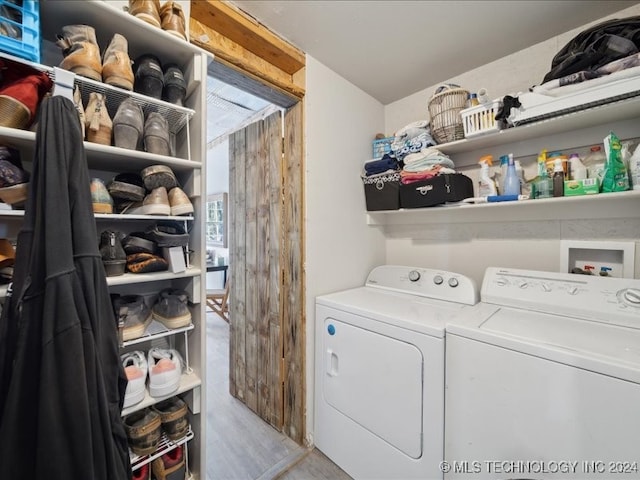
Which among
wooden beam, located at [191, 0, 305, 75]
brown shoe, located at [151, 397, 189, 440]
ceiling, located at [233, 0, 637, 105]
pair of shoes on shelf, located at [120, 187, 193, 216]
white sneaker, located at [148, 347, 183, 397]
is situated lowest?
brown shoe, located at [151, 397, 189, 440]

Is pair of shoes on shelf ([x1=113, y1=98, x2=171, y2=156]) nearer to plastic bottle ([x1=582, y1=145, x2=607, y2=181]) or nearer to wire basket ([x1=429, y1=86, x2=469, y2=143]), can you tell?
wire basket ([x1=429, y1=86, x2=469, y2=143])

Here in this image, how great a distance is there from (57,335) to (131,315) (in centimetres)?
28

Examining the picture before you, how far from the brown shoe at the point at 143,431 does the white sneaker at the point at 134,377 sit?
120mm

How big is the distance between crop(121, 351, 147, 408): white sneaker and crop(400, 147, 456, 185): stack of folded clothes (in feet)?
5.25

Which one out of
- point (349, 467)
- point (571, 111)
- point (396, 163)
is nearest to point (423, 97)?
point (396, 163)

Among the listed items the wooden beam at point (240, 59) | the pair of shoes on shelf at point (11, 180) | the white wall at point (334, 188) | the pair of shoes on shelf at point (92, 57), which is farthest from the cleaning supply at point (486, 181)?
the pair of shoes on shelf at point (11, 180)

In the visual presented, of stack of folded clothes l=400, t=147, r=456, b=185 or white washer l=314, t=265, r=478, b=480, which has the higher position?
stack of folded clothes l=400, t=147, r=456, b=185

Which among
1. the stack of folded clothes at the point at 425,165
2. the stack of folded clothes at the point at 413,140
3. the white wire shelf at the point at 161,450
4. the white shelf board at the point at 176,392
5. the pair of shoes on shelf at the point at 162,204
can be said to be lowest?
the white wire shelf at the point at 161,450

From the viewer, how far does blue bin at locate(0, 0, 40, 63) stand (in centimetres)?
62

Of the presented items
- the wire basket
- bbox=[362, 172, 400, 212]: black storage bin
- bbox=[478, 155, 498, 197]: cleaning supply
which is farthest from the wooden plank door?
bbox=[478, 155, 498, 197]: cleaning supply

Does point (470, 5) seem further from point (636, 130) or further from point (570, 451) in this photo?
point (570, 451)

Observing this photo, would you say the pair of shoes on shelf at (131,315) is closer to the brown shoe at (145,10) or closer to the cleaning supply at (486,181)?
the brown shoe at (145,10)

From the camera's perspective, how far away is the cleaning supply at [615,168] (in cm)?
107

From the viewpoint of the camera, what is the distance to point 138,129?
83 centimetres
